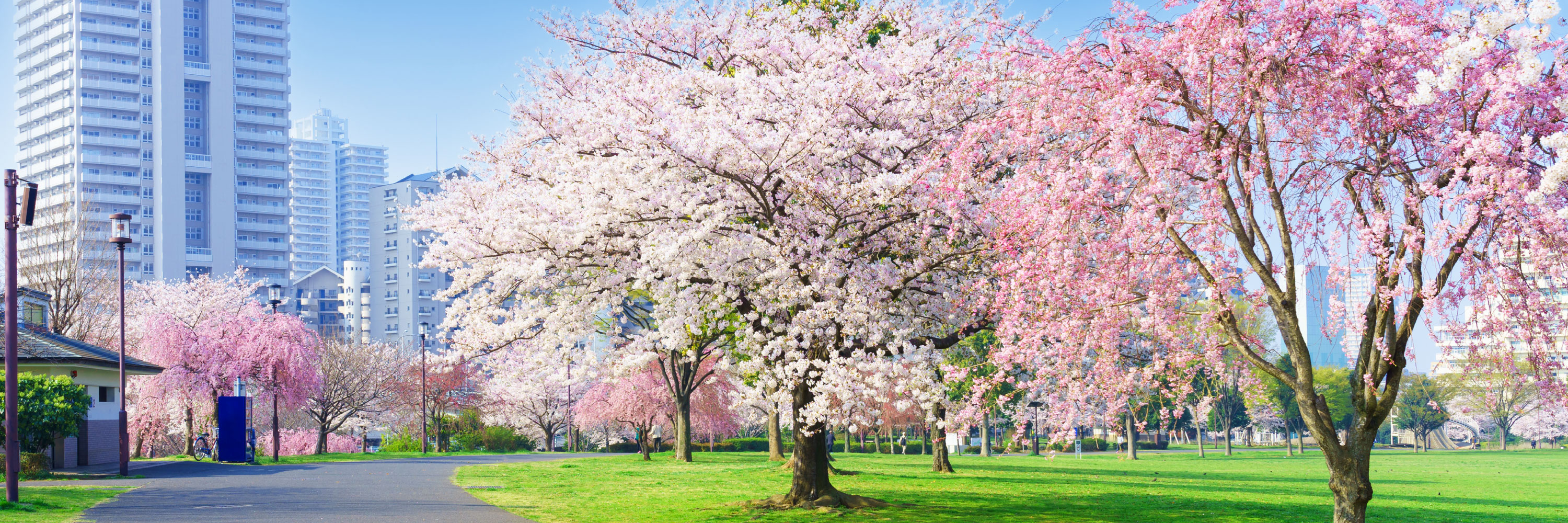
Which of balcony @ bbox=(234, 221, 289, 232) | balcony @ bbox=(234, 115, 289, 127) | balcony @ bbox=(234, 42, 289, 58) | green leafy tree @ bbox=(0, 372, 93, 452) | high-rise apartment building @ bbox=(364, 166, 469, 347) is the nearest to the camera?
green leafy tree @ bbox=(0, 372, 93, 452)

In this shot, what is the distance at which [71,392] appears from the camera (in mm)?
23734

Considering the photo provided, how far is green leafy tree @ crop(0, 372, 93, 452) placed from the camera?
22547 millimetres

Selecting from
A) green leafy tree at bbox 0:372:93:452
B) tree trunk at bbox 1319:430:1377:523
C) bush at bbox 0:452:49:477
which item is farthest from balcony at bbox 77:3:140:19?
tree trunk at bbox 1319:430:1377:523

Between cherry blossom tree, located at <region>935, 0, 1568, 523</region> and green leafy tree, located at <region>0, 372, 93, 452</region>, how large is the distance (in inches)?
845

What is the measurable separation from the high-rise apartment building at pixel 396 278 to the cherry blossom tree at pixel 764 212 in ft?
452

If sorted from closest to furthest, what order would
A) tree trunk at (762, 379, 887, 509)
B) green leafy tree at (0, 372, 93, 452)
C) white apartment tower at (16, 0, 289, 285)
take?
1. tree trunk at (762, 379, 887, 509)
2. green leafy tree at (0, 372, 93, 452)
3. white apartment tower at (16, 0, 289, 285)

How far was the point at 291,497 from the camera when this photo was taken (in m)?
18.1

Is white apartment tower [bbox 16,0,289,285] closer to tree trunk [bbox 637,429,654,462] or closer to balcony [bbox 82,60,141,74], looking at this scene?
balcony [bbox 82,60,141,74]

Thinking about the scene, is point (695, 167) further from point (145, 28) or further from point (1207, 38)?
point (145, 28)

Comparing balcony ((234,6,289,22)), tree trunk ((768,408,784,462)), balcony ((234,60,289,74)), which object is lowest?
tree trunk ((768,408,784,462))

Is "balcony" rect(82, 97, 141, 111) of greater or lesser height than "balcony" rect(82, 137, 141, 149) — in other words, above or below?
above

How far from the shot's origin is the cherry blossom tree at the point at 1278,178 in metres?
8.81

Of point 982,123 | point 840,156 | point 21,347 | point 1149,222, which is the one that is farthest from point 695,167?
point 21,347

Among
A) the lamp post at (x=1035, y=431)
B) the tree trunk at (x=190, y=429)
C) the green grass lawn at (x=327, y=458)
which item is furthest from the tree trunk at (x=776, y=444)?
the tree trunk at (x=190, y=429)
